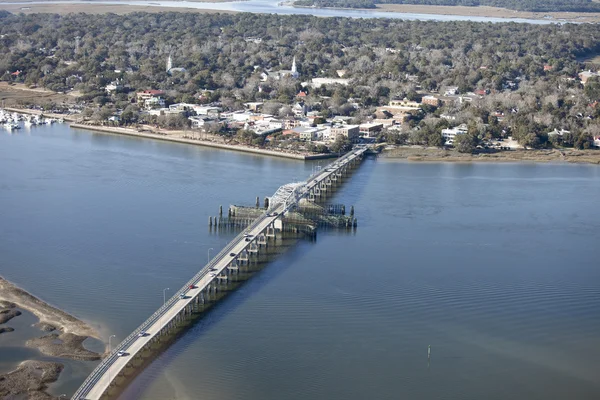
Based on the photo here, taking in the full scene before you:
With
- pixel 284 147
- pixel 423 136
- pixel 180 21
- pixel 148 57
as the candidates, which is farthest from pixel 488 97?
pixel 180 21

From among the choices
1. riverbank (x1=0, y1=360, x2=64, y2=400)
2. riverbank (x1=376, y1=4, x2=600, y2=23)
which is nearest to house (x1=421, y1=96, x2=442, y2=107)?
riverbank (x1=0, y1=360, x2=64, y2=400)

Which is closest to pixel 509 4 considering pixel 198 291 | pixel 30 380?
pixel 198 291

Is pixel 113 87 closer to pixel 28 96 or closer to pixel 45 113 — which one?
pixel 28 96

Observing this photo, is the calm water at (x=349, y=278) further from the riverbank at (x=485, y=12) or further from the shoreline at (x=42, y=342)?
the riverbank at (x=485, y=12)

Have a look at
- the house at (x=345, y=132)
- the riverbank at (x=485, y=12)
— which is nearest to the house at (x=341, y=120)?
the house at (x=345, y=132)

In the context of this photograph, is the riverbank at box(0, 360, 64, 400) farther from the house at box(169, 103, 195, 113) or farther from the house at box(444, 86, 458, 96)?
the house at box(444, 86, 458, 96)
